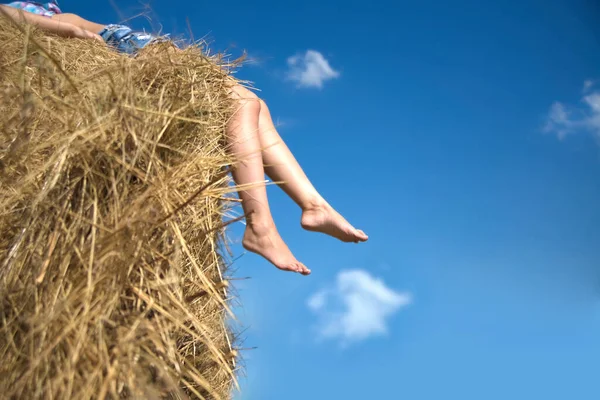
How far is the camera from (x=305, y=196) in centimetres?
175

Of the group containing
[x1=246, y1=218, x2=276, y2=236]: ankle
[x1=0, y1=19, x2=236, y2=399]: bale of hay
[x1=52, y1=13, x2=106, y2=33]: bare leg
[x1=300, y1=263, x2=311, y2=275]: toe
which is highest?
[x1=52, y1=13, x2=106, y2=33]: bare leg

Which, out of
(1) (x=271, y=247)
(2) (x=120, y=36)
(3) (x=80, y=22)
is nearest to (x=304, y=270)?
(1) (x=271, y=247)

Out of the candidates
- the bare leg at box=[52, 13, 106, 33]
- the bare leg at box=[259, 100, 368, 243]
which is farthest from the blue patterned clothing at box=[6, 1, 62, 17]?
the bare leg at box=[259, 100, 368, 243]

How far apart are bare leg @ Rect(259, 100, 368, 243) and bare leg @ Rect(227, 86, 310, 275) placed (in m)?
0.20

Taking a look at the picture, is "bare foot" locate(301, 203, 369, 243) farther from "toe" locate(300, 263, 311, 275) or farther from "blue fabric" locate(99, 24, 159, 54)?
"blue fabric" locate(99, 24, 159, 54)

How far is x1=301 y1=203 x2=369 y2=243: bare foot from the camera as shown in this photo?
5.69 feet

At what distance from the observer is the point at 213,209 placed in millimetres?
1161

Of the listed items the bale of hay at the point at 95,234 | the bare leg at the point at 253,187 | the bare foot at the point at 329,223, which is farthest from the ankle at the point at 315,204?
the bale of hay at the point at 95,234

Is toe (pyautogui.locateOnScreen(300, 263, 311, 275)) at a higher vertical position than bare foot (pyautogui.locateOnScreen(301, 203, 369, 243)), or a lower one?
lower

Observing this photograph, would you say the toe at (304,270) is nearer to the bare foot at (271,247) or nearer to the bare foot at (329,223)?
the bare foot at (271,247)

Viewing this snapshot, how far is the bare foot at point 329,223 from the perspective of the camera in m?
1.73

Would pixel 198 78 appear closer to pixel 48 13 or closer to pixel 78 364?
→ pixel 78 364

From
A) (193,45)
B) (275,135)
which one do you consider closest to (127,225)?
(193,45)

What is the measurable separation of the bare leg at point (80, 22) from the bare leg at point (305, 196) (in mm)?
783
